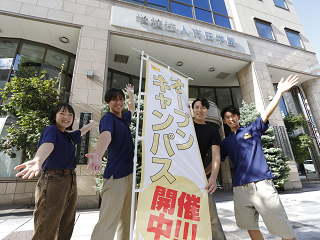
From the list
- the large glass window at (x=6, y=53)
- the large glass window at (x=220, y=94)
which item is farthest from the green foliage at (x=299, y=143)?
the large glass window at (x=6, y=53)

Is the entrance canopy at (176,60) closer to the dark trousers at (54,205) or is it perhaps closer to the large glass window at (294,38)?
the large glass window at (294,38)

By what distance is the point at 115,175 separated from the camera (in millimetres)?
1685

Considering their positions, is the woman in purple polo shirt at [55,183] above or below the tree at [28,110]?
below

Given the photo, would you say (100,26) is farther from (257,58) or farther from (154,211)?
(257,58)

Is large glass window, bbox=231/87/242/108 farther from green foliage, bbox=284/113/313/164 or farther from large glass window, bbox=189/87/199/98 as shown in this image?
green foliage, bbox=284/113/313/164

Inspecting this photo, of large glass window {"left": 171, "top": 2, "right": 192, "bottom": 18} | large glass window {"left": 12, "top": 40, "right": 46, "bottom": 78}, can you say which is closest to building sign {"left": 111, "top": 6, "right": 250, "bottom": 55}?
large glass window {"left": 171, "top": 2, "right": 192, "bottom": 18}

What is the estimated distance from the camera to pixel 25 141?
4.86 metres

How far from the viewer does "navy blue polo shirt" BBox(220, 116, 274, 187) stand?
193 cm

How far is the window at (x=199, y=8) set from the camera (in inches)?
354

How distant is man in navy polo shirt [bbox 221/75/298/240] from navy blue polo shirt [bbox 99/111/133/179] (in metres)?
1.39

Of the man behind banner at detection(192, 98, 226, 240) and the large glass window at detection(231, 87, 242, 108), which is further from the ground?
the large glass window at detection(231, 87, 242, 108)

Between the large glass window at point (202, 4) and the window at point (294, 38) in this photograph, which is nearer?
the large glass window at point (202, 4)

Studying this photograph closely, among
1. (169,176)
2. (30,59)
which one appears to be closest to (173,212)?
(169,176)

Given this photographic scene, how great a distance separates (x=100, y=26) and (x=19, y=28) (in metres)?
3.56
